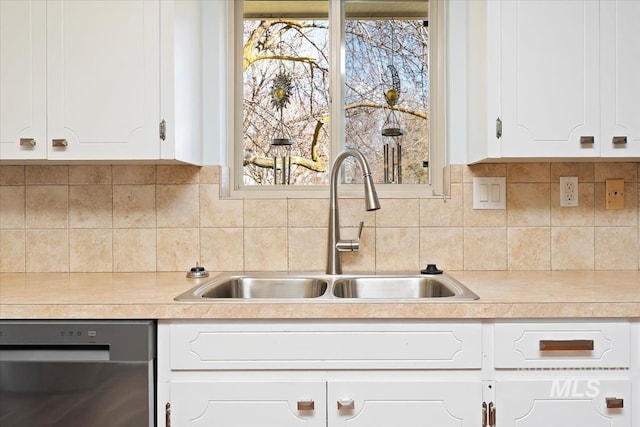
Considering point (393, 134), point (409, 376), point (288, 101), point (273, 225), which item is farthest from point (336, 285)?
point (288, 101)

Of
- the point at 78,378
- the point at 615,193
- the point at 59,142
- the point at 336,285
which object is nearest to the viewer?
the point at 78,378

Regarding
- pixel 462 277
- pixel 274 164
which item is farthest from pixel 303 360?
pixel 274 164

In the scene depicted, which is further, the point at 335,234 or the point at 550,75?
the point at 335,234

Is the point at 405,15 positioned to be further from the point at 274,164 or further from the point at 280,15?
the point at 274,164

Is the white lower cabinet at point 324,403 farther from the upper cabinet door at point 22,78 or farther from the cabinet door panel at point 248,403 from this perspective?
the upper cabinet door at point 22,78

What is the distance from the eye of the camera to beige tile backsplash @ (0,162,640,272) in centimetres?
192

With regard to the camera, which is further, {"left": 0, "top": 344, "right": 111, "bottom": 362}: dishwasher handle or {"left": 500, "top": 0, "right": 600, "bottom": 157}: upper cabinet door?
{"left": 500, "top": 0, "right": 600, "bottom": 157}: upper cabinet door

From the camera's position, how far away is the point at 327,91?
205cm

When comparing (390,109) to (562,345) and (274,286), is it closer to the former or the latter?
(274,286)

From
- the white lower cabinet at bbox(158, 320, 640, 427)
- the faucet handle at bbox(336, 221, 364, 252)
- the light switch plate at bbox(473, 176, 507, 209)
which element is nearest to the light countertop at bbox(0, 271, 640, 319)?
the white lower cabinet at bbox(158, 320, 640, 427)

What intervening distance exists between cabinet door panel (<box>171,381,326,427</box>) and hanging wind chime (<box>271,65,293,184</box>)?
97 centimetres

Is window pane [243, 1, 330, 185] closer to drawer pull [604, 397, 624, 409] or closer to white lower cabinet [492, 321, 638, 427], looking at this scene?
white lower cabinet [492, 321, 638, 427]

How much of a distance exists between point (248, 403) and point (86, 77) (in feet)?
3.82

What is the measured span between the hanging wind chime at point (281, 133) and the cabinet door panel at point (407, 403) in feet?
3.30
